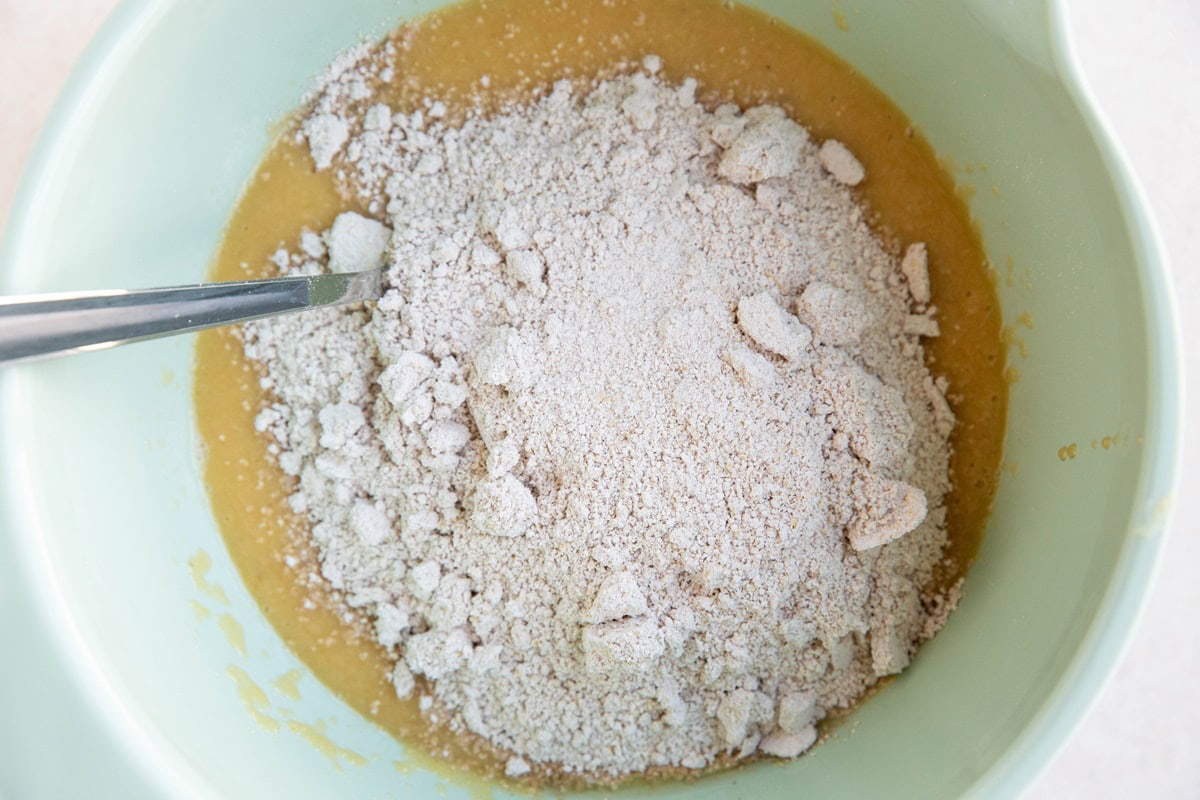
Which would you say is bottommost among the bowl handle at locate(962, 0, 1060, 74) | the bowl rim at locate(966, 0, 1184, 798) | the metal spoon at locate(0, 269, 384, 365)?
the bowl rim at locate(966, 0, 1184, 798)

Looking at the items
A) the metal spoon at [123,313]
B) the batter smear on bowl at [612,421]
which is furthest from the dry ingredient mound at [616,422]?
the metal spoon at [123,313]

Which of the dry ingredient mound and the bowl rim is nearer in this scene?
the bowl rim

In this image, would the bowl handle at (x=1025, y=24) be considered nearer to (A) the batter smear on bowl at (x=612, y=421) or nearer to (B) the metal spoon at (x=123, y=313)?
(A) the batter smear on bowl at (x=612, y=421)

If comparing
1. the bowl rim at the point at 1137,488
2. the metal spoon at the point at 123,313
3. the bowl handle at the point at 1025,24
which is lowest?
the bowl rim at the point at 1137,488

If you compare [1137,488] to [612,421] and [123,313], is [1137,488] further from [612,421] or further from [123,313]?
[123,313]

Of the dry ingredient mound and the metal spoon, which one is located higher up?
the metal spoon

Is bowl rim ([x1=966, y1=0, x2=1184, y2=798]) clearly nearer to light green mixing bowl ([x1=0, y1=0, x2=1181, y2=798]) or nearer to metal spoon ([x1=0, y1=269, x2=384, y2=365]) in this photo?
light green mixing bowl ([x1=0, y1=0, x2=1181, y2=798])

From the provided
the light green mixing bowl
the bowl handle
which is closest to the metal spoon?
the light green mixing bowl
